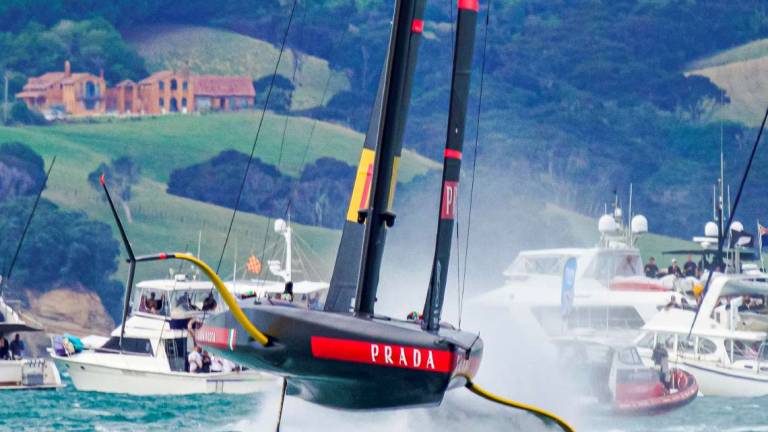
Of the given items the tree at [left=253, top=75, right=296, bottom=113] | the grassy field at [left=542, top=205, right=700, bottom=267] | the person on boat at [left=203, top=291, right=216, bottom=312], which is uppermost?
the tree at [left=253, top=75, right=296, bottom=113]

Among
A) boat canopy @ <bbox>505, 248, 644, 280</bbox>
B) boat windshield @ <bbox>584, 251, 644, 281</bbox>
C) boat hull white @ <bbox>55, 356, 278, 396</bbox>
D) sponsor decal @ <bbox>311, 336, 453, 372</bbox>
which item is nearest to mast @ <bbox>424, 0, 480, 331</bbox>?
sponsor decal @ <bbox>311, 336, 453, 372</bbox>

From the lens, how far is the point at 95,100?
90562 millimetres

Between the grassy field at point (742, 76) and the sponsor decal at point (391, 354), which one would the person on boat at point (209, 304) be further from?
the grassy field at point (742, 76)

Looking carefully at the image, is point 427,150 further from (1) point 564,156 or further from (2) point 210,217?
(2) point 210,217

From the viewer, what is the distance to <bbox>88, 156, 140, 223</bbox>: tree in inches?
3073

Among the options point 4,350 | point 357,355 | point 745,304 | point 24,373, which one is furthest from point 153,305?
point 357,355

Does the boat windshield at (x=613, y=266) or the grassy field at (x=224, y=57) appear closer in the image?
the boat windshield at (x=613, y=266)

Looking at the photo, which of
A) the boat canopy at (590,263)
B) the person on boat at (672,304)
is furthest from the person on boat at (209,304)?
the boat canopy at (590,263)

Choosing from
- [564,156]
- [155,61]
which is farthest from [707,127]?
[155,61]

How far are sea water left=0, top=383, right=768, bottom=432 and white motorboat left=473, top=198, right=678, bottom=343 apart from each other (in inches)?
215

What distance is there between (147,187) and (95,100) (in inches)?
440

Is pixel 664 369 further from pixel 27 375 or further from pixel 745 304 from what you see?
pixel 27 375

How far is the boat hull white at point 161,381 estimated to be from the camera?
35500mm

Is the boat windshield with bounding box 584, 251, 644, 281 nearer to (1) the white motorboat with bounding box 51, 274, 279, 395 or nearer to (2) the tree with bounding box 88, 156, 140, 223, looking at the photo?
(1) the white motorboat with bounding box 51, 274, 279, 395
